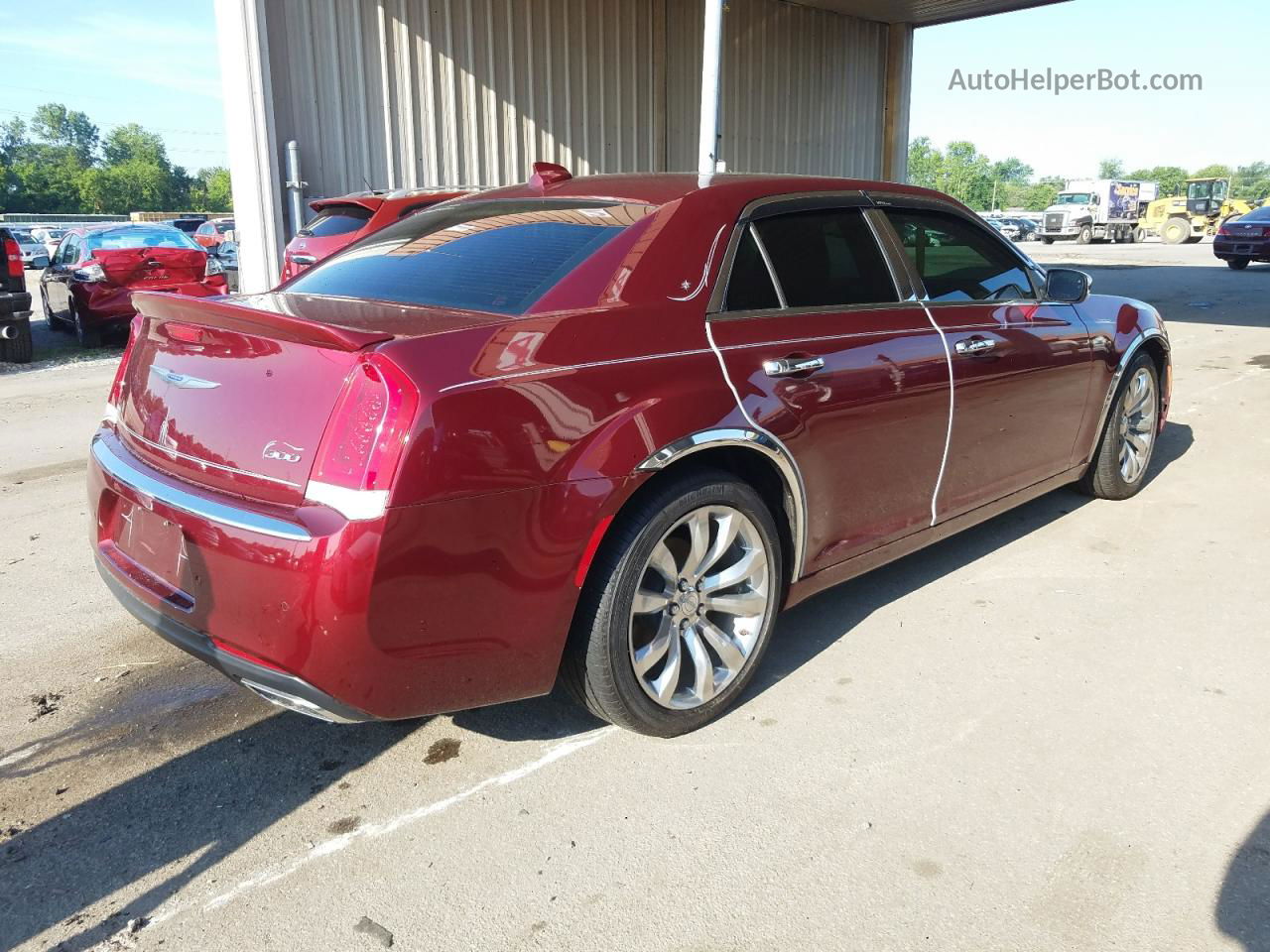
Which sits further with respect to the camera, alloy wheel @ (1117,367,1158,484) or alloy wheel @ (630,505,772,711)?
alloy wheel @ (1117,367,1158,484)

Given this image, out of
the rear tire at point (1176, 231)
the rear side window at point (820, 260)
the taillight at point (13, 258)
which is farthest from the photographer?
the rear tire at point (1176, 231)

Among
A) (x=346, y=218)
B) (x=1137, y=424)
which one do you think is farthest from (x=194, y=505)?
(x=346, y=218)

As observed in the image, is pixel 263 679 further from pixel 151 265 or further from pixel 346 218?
pixel 151 265

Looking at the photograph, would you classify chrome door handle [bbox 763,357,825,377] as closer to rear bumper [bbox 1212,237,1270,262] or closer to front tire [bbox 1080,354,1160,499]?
front tire [bbox 1080,354,1160,499]

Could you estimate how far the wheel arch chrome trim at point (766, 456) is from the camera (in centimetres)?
273

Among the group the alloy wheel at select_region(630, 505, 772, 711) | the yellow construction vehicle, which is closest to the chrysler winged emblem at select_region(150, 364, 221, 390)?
the alloy wheel at select_region(630, 505, 772, 711)

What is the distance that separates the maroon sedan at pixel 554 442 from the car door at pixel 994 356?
0.09 ft

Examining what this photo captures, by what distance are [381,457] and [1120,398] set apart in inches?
161

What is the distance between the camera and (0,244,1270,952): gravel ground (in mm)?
2254

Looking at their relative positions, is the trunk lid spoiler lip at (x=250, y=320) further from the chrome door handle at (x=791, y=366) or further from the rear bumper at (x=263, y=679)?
the chrome door handle at (x=791, y=366)

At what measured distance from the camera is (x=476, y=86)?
45.7 ft

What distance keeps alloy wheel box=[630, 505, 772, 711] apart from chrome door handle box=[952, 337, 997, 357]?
128 cm

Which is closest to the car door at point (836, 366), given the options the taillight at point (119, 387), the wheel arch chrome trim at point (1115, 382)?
the wheel arch chrome trim at point (1115, 382)

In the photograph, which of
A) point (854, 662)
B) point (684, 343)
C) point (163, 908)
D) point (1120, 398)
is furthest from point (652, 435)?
point (1120, 398)
